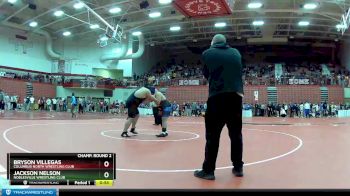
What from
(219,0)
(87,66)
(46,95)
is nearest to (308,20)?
(219,0)

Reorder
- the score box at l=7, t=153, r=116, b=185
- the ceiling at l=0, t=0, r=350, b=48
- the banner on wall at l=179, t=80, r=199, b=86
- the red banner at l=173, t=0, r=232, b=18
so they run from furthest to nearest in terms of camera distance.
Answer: the banner on wall at l=179, t=80, r=199, b=86
the ceiling at l=0, t=0, r=350, b=48
the red banner at l=173, t=0, r=232, b=18
the score box at l=7, t=153, r=116, b=185

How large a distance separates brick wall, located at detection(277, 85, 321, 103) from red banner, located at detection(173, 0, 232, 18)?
1852 centimetres

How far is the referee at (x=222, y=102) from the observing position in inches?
154

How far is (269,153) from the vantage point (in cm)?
579

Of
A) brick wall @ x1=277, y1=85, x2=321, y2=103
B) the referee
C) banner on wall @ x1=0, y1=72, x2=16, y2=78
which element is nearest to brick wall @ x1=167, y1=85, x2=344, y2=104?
brick wall @ x1=277, y1=85, x2=321, y2=103

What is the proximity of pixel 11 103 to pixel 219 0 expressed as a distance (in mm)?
23242

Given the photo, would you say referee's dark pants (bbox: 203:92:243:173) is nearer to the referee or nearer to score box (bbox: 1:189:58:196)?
the referee

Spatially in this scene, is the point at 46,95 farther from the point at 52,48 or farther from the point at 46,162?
the point at 46,162

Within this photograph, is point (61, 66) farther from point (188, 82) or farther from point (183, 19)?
point (183, 19)

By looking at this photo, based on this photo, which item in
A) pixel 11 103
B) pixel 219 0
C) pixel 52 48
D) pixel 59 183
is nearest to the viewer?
pixel 59 183

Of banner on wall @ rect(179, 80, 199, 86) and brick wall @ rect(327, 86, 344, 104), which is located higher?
banner on wall @ rect(179, 80, 199, 86)

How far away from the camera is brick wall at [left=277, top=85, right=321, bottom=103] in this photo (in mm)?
32281

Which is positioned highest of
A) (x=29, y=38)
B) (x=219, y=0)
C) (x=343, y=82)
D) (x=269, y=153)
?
(x=29, y=38)

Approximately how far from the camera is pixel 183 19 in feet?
101
